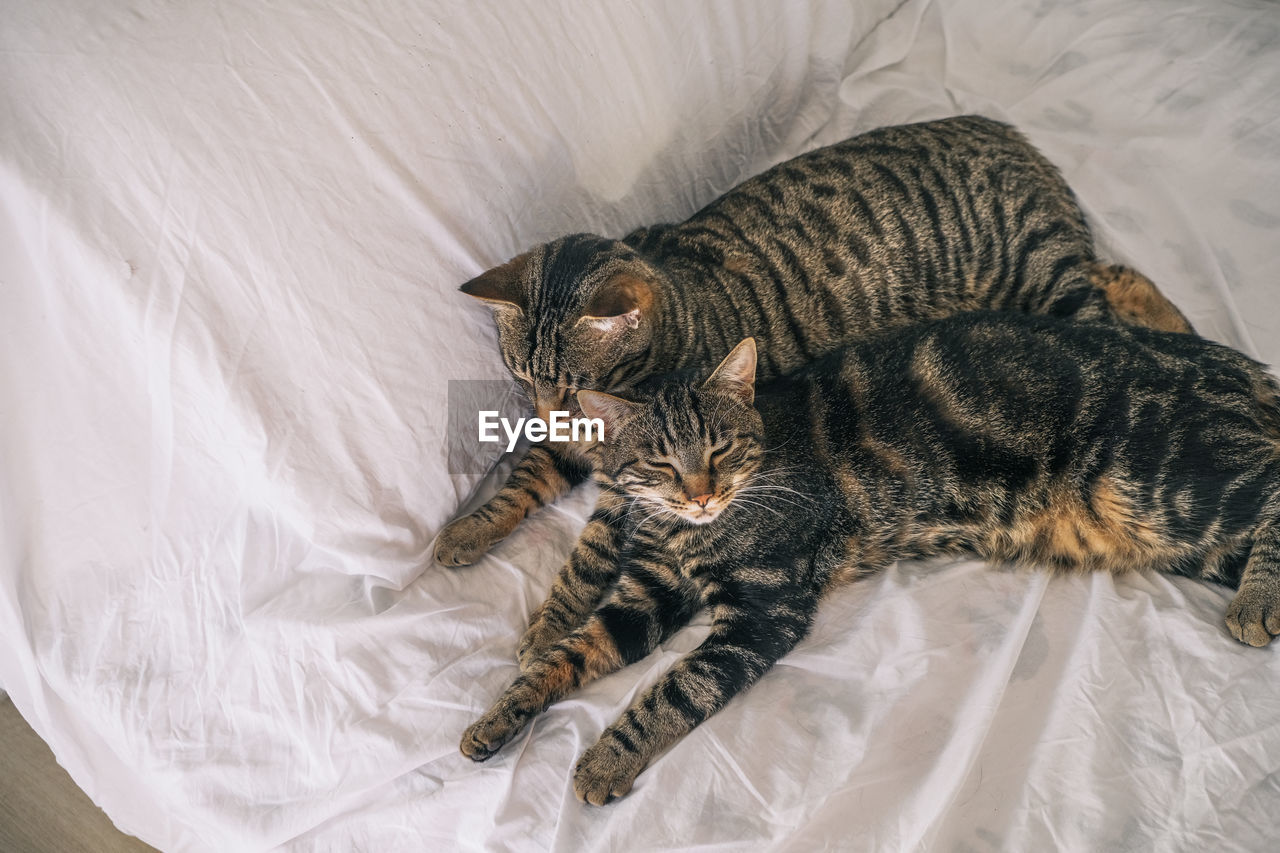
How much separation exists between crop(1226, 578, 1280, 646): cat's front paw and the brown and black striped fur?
633mm

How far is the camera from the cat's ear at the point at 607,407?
56.6 inches

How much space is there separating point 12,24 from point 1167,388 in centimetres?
187

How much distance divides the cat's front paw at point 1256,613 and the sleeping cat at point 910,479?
11mm

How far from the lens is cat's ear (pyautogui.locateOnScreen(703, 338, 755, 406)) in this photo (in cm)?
142

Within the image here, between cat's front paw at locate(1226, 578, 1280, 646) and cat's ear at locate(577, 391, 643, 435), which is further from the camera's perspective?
cat's ear at locate(577, 391, 643, 435)

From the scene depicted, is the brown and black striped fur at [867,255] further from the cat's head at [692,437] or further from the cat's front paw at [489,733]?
the cat's front paw at [489,733]

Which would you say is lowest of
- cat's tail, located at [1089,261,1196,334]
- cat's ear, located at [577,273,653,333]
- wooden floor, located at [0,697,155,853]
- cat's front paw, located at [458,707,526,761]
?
wooden floor, located at [0,697,155,853]

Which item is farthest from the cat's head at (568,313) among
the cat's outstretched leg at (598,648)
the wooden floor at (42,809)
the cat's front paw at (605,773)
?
the wooden floor at (42,809)

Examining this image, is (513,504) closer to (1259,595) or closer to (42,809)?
(42,809)

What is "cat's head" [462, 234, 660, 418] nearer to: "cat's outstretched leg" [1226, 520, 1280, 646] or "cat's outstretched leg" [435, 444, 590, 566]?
"cat's outstretched leg" [435, 444, 590, 566]

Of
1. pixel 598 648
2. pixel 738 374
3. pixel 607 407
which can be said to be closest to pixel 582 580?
pixel 598 648

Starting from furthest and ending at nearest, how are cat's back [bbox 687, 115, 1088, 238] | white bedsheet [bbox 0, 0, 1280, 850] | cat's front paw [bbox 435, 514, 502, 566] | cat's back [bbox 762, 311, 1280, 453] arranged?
cat's back [bbox 687, 115, 1088, 238] < cat's front paw [bbox 435, 514, 502, 566] < cat's back [bbox 762, 311, 1280, 453] < white bedsheet [bbox 0, 0, 1280, 850]

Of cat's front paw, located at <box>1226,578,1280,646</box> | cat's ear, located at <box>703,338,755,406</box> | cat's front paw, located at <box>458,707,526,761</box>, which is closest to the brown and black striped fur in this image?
cat's ear, located at <box>703,338,755,406</box>

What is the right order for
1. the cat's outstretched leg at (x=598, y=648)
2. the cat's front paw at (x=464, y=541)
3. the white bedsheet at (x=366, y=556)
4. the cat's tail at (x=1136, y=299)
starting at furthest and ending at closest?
the cat's tail at (x=1136, y=299)
the cat's front paw at (x=464, y=541)
the cat's outstretched leg at (x=598, y=648)
the white bedsheet at (x=366, y=556)
